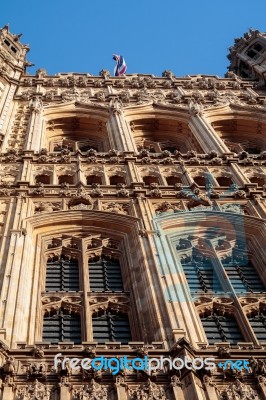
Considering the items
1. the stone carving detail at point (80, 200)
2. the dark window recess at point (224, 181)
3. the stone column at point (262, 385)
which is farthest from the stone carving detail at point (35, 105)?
the stone column at point (262, 385)

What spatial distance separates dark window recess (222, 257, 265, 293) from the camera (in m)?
15.2

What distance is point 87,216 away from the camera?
17781mm

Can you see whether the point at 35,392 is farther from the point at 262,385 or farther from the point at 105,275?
the point at 105,275

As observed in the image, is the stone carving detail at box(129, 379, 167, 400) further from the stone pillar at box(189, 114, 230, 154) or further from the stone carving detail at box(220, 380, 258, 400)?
the stone pillar at box(189, 114, 230, 154)

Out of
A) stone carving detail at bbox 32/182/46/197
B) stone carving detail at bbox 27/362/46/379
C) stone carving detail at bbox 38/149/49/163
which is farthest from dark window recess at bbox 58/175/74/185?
stone carving detail at bbox 27/362/46/379

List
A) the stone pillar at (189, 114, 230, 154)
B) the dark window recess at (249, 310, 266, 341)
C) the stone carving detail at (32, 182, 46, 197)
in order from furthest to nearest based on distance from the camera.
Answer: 1. the stone pillar at (189, 114, 230, 154)
2. the stone carving detail at (32, 182, 46, 197)
3. the dark window recess at (249, 310, 266, 341)

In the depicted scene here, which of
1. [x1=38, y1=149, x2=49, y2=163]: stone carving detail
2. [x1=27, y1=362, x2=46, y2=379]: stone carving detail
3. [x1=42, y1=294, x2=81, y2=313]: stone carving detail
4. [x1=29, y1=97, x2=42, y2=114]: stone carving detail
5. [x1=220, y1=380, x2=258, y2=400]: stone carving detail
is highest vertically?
[x1=29, y1=97, x2=42, y2=114]: stone carving detail

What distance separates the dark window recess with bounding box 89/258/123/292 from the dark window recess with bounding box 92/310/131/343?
1.13m

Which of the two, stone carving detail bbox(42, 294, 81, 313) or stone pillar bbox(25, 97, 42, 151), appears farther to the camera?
stone pillar bbox(25, 97, 42, 151)

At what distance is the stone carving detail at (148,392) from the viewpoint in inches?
404

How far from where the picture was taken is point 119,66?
44938mm

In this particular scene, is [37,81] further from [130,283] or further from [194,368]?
[194,368]

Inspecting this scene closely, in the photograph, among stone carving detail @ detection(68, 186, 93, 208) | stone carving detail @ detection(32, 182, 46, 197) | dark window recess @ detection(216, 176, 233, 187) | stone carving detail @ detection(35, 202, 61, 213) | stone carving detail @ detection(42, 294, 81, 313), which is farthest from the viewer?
dark window recess @ detection(216, 176, 233, 187)

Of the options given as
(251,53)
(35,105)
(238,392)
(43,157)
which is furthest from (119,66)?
(238,392)
